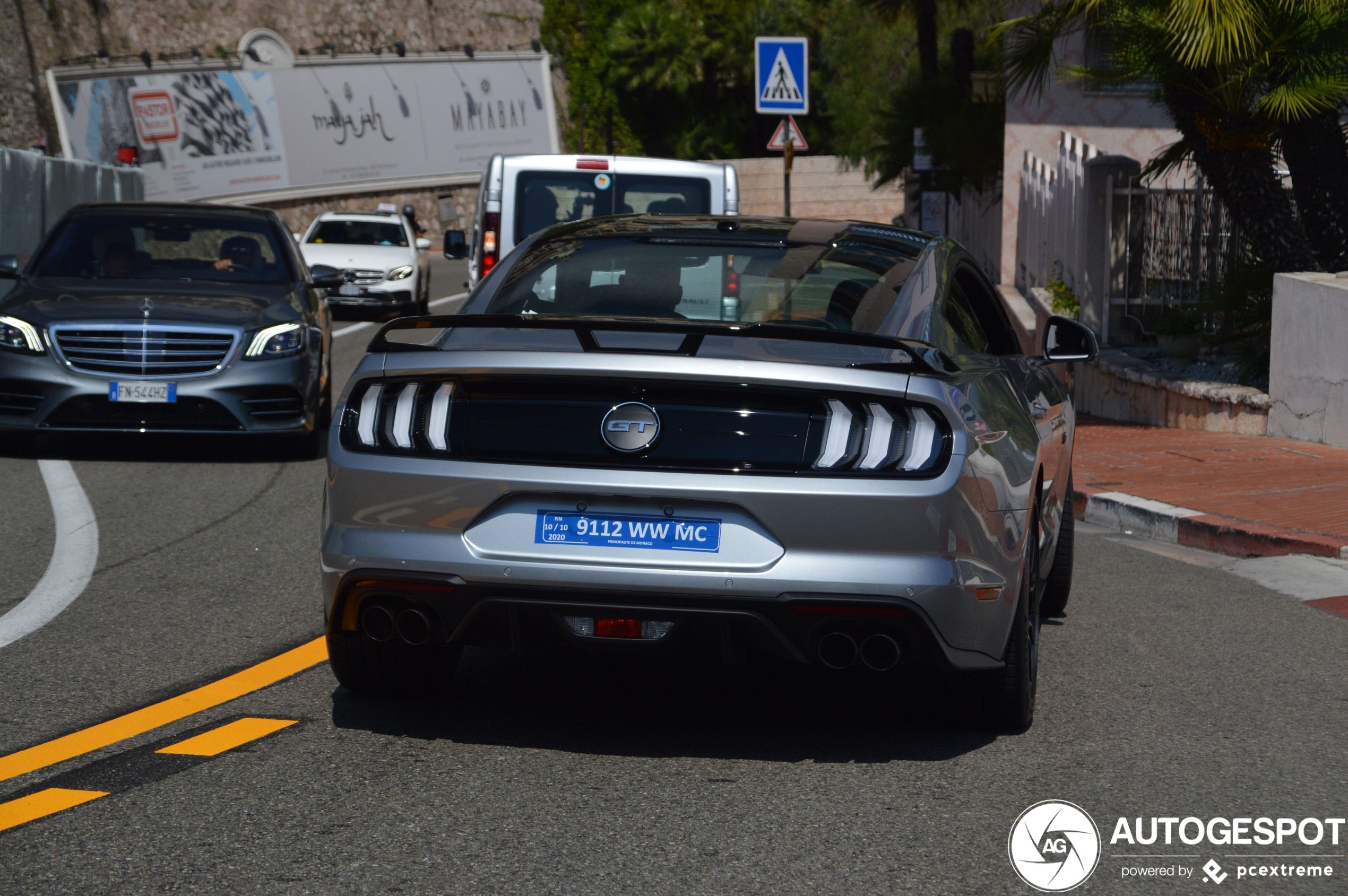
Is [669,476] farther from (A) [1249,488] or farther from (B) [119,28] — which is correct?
(B) [119,28]

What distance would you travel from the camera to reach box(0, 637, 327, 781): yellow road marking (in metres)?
4.32

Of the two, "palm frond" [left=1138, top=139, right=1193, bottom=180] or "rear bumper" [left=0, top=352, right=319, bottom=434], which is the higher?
"palm frond" [left=1138, top=139, right=1193, bottom=180]

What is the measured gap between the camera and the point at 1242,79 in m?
12.1

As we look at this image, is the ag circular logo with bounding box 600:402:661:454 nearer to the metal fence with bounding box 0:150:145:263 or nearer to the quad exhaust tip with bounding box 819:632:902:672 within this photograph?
the quad exhaust tip with bounding box 819:632:902:672

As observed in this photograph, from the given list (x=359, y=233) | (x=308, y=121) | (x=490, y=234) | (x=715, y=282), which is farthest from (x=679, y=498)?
(x=308, y=121)

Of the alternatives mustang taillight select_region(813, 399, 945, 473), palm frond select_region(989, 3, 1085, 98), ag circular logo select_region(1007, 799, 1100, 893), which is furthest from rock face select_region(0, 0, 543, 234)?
ag circular logo select_region(1007, 799, 1100, 893)

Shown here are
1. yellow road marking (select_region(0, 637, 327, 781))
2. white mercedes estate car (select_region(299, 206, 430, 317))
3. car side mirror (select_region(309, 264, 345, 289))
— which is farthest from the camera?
white mercedes estate car (select_region(299, 206, 430, 317))

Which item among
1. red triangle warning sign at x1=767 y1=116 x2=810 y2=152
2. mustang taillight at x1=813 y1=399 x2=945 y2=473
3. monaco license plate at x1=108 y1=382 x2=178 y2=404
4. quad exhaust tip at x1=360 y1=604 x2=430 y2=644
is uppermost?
red triangle warning sign at x1=767 y1=116 x2=810 y2=152

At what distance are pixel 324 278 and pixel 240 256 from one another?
0.60 metres

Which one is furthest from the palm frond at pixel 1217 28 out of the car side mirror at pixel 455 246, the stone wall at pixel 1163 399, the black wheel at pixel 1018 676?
the black wheel at pixel 1018 676

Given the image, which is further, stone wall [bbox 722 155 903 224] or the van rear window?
stone wall [bbox 722 155 903 224]

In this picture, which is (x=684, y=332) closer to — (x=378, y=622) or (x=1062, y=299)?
(x=378, y=622)

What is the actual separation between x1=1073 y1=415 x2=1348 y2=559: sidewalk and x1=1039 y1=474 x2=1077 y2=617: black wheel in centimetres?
195

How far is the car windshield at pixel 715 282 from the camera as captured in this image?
4.98 metres
